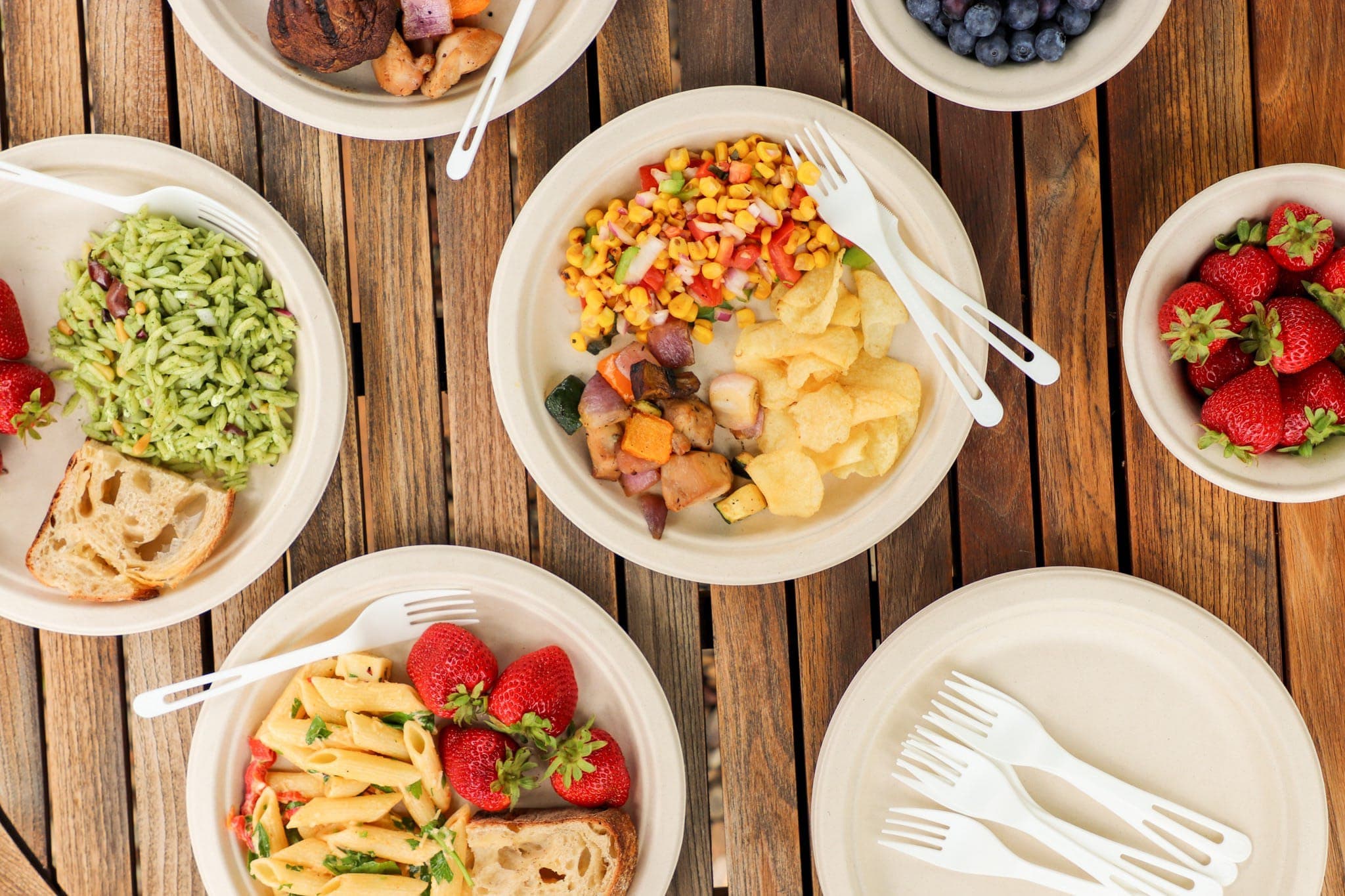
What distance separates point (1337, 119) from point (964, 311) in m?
0.83

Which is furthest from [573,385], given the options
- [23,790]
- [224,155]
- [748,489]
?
[23,790]

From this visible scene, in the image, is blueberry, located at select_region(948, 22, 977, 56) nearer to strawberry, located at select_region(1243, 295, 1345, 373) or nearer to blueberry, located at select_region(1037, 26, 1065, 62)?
blueberry, located at select_region(1037, 26, 1065, 62)

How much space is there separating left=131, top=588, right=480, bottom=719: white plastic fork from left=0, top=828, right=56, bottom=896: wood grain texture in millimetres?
390

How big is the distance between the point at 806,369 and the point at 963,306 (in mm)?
292

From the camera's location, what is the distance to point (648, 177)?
1.46m

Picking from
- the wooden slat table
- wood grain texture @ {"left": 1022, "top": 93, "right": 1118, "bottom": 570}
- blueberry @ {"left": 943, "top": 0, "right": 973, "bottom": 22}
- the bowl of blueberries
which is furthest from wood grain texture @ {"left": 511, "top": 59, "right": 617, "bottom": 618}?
wood grain texture @ {"left": 1022, "top": 93, "right": 1118, "bottom": 570}

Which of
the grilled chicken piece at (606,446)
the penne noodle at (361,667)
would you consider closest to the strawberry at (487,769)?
the penne noodle at (361,667)

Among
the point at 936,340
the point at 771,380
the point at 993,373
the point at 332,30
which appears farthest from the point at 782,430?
the point at 332,30

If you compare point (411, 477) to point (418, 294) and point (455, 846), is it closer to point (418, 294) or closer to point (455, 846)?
point (418, 294)

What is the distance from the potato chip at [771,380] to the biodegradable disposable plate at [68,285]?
0.74m

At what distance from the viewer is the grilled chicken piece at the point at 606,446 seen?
1.47 m

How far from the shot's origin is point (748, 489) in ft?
4.90

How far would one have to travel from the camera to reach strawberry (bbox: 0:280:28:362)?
4.76 feet

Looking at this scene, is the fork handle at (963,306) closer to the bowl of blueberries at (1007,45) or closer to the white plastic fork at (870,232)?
the white plastic fork at (870,232)
